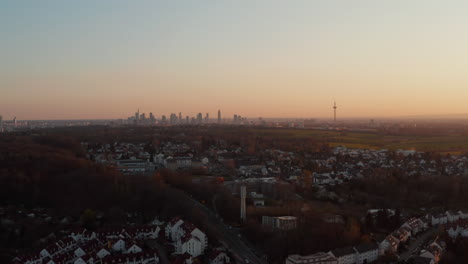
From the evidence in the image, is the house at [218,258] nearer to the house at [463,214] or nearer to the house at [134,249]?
the house at [134,249]

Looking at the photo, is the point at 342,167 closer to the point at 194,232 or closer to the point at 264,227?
the point at 264,227

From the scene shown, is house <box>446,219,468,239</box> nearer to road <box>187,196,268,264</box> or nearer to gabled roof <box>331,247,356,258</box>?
gabled roof <box>331,247,356,258</box>

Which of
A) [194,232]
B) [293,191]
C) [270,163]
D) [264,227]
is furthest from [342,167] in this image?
[194,232]

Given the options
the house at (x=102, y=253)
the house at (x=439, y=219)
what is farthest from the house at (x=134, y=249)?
the house at (x=439, y=219)

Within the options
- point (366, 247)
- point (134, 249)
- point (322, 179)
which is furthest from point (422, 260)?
point (322, 179)

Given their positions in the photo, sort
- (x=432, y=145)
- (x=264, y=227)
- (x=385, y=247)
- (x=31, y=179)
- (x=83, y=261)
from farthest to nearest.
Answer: (x=432, y=145), (x=31, y=179), (x=264, y=227), (x=385, y=247), (x=83, y=261)

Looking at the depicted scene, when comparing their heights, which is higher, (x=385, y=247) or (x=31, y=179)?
(x=31, y=179)

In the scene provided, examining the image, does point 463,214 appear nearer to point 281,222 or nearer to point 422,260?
point 422,260
